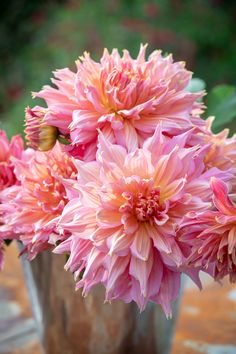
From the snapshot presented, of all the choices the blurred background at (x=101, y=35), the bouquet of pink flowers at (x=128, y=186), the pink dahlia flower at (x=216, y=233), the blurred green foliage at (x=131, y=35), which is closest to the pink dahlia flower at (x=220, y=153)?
the bouquet of pink flowers at (x=128, y=186)

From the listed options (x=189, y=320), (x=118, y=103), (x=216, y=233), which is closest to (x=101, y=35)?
(x=189, y=320)

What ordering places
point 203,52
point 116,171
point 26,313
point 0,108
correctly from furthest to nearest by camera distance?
1. point 0,108
2. point 203,52
3. point 26,313
4. point 116,171

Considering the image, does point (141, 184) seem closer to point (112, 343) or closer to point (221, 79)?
point (112, 343)

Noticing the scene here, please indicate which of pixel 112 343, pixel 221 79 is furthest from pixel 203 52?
pixel 112 343

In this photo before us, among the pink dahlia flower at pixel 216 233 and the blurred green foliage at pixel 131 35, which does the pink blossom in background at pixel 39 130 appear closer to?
the pink dahlia flower at pixel 216 233

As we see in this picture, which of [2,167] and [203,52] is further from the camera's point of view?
[203,52]

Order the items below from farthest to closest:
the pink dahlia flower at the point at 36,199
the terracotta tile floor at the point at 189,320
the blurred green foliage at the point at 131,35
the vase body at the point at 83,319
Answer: the blurred green foliage at the point at 131,35, the terracotta tile floor at the point at 189,320, the vase body at the point at 83,319, the pink dahlia flower at the point at 36,199

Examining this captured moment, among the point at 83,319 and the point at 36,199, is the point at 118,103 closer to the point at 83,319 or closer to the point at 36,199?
the point at 36,199
